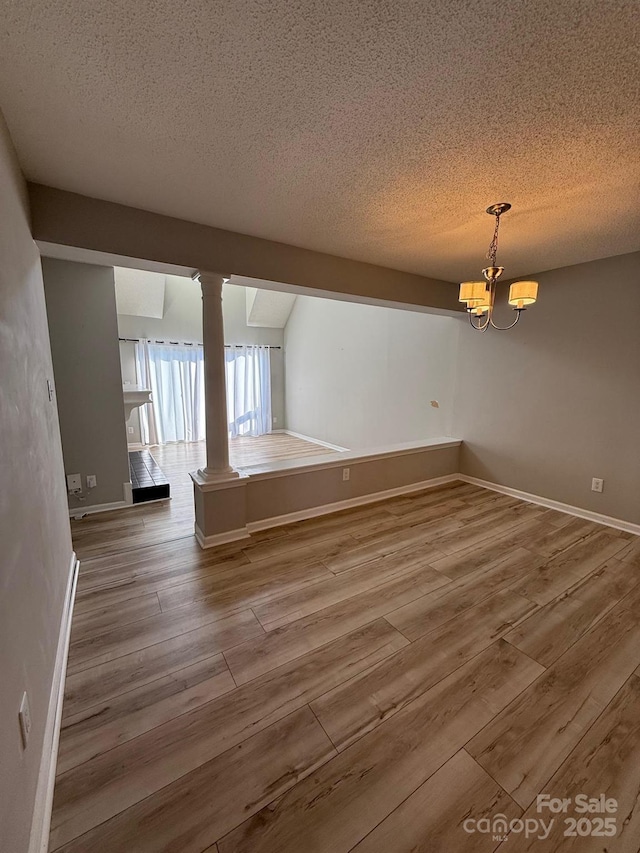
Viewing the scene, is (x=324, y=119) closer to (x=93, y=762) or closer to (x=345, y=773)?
(x=345, y=773)

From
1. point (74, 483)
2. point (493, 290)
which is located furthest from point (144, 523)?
point (493, 290)

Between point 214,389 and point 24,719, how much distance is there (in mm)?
1987

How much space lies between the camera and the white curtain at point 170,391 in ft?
→ 20.0

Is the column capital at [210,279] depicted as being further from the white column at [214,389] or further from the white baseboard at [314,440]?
the white baseboard at [314,440]

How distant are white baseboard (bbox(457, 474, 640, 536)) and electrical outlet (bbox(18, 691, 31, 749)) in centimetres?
395

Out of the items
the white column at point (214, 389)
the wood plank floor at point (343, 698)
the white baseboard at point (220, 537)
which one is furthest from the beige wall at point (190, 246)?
the wood plank floor at point (343, 698)

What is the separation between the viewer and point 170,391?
639cm

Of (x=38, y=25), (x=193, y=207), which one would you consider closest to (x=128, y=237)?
(x=193, y=207)

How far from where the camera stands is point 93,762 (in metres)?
1.15

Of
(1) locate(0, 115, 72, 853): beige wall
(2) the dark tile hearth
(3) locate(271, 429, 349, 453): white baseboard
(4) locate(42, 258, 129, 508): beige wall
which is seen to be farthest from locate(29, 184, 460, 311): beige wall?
(3) locate(271, 429, 349, 453): white baseboard

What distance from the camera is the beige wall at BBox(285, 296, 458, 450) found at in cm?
438

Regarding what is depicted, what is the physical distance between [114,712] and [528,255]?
397 cm

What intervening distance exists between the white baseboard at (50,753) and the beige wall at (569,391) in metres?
3.97

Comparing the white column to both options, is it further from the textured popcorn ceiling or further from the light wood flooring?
the textured popcorn ceiling
